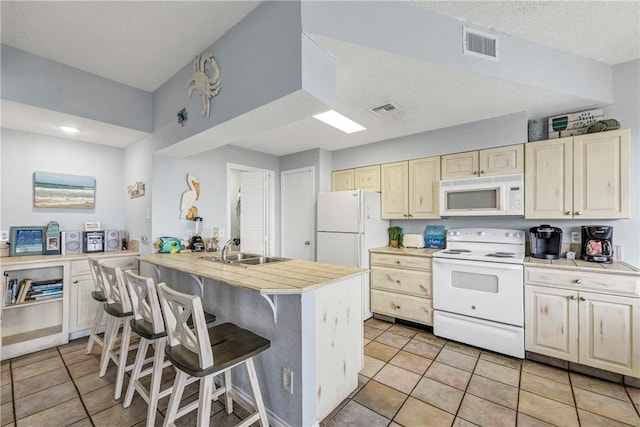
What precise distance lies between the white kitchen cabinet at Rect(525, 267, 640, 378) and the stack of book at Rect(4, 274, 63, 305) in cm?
467

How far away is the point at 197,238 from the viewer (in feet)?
10.8

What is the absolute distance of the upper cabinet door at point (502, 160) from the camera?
2.80 metres

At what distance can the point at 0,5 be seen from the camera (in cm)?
177

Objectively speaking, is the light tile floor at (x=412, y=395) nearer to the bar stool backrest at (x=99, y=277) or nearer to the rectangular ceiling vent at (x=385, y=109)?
the bar stool backrest at (x=99, y=277)

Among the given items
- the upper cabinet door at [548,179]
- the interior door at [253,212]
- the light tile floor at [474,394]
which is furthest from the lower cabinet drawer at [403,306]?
the interior door at [253,212]

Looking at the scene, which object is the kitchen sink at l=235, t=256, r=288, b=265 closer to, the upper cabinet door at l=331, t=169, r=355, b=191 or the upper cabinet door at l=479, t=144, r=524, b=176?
the upper cabinet door at l=331, t=169, r=355, b=191

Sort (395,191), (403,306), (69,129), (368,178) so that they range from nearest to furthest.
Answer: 1. (69,129)
2. (403,306)
3. (395,191)
4. (368,178)

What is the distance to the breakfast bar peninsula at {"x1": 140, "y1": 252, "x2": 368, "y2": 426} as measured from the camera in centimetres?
161

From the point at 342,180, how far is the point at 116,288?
3.08 metres

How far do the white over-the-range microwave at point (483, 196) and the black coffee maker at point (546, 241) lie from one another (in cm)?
23

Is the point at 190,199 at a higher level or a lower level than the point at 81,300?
higher

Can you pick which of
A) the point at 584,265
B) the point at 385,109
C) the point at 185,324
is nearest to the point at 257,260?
the point at 185,324

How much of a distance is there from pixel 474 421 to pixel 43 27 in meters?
4.10

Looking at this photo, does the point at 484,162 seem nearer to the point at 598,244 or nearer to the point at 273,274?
the point at 598,244
